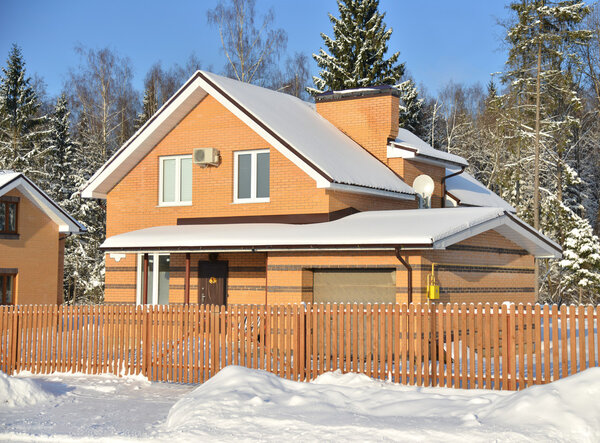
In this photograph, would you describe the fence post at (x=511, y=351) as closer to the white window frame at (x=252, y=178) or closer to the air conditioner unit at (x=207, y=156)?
the white window frame at (x=252, y=178)

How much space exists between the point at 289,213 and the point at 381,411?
10.4 metres

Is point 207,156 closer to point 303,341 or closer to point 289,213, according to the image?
point 289,213

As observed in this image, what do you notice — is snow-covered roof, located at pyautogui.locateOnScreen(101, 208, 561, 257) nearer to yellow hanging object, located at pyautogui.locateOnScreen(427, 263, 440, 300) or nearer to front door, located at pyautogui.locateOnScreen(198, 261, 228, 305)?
yellow hanging object, located at pyautogui.locateOnScreen(427, 263, 440, 300)

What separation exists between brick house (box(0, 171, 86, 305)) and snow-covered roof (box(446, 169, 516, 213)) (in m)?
14.8

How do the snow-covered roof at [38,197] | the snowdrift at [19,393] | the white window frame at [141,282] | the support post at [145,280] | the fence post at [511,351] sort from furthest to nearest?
the snow-covered roof at [38,197]
the white window frame at [141,282]
the support post at [145,280]
the fence post at [511,351]
the snowdrift at [19,393]

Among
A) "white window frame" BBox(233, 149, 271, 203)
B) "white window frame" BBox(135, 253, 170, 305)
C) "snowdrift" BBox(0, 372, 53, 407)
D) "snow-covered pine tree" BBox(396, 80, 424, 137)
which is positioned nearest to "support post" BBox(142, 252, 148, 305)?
"white window frame" BBox(135, 253, 170, 305)

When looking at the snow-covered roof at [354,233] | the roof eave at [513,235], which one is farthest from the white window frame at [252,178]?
the roof eave at [513,235]

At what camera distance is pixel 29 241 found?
1142 inches

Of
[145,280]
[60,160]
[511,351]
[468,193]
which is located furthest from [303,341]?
[60,160]

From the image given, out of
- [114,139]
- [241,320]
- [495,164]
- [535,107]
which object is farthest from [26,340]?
[114,139]

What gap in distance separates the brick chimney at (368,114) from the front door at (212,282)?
6.24 meters

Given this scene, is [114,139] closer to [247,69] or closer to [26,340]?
[247,69]

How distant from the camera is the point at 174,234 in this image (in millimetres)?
19891

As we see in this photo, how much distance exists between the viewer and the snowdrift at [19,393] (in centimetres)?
1138
